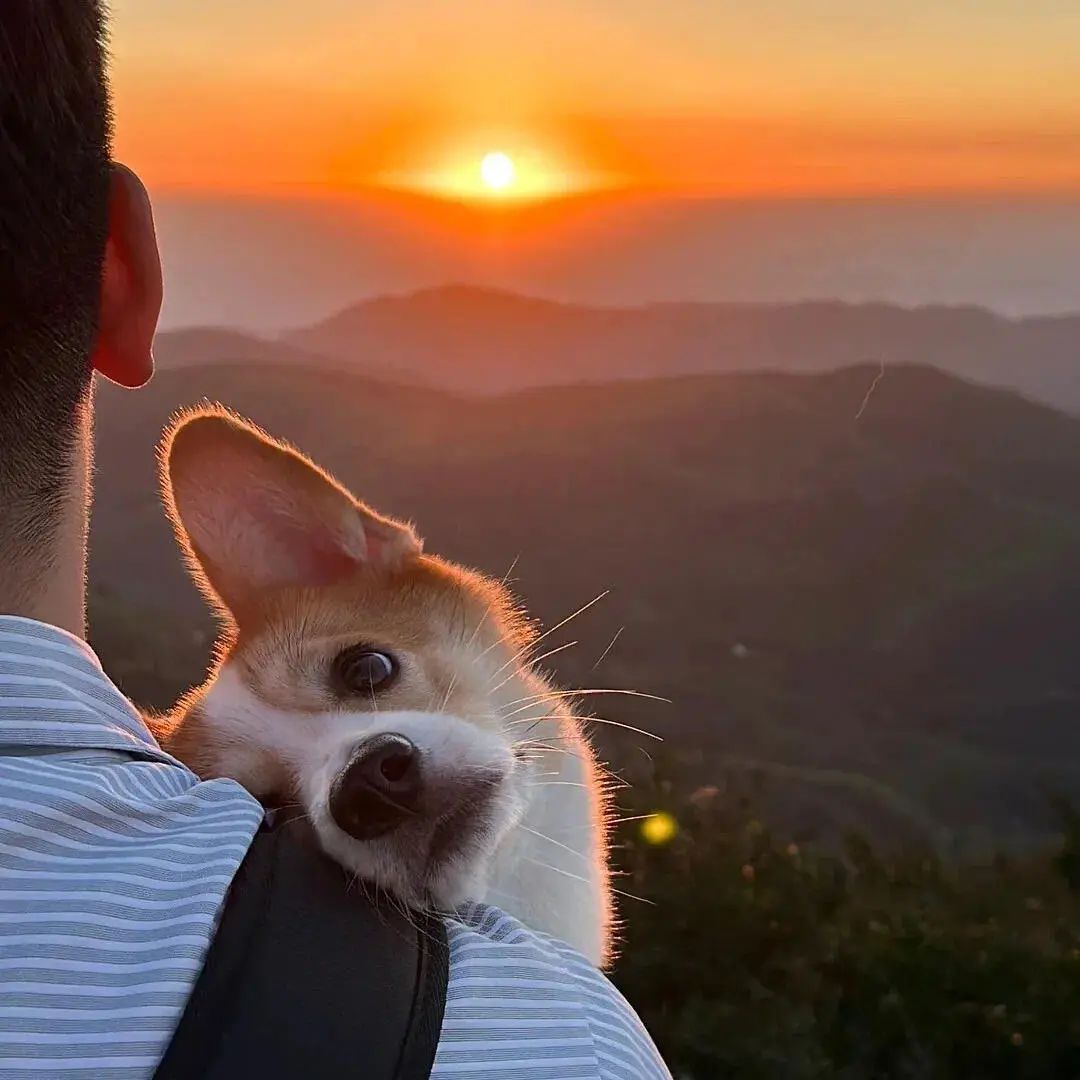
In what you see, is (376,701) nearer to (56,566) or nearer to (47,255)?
(56,566)

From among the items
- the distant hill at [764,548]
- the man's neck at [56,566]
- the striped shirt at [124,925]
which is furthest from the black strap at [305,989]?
the distant hill at [764,548]

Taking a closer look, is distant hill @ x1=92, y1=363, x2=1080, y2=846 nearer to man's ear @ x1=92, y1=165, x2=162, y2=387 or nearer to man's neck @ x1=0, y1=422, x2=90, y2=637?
man's ear @ x1=92, y1=165, x2=162, y2=387

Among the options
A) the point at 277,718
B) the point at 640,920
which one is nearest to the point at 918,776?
the point at 640,920

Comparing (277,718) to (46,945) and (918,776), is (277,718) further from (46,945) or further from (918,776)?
(918,776)

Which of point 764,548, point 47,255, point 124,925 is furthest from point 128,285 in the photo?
point 764,548

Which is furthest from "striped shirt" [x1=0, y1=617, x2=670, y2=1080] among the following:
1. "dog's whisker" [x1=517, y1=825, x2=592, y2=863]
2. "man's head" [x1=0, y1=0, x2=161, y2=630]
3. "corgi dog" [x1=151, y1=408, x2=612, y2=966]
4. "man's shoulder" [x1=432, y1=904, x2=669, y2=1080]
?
"dog's whisker" [x1=517, y1=825, x2=592, y2=863]
